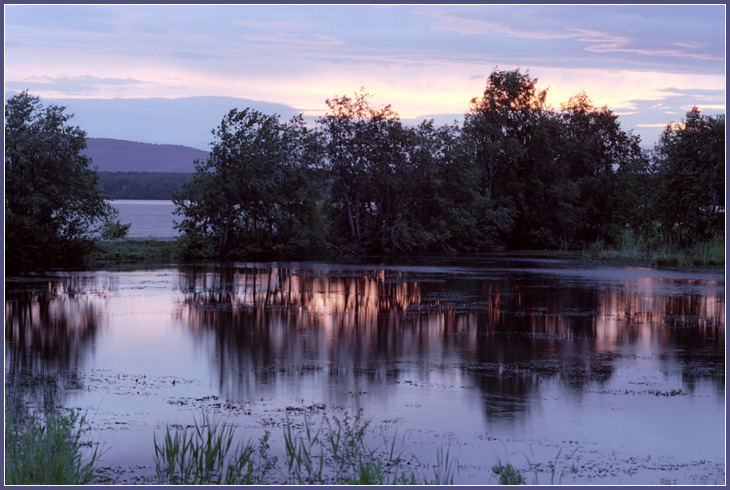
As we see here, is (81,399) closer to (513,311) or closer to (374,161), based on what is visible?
(513,311)

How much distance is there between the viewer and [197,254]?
4953 cm

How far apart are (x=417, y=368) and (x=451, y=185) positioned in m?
43.9

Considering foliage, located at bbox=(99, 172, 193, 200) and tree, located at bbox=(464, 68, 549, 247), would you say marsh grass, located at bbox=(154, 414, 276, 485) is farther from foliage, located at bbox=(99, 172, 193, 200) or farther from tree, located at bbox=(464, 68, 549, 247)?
foliage, located at bbox=(99, 172, 193, 200)

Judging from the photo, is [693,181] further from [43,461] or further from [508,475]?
[43,461]

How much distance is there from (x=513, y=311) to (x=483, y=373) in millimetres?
9854

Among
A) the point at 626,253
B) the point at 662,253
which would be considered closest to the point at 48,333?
the point at 662,253

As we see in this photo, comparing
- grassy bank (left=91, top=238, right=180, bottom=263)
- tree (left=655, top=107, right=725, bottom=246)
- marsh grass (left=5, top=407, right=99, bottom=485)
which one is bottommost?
marsh grass (left=5, top=407, right=99, bottom=485)

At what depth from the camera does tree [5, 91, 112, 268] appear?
1534 inches

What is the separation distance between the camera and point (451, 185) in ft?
196

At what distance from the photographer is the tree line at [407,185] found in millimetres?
40625

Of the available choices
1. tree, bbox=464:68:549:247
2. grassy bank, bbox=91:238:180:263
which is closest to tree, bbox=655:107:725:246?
tree, bbox=464:68:549:247

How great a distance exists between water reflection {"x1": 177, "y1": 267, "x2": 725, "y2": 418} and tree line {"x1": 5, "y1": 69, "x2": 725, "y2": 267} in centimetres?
987

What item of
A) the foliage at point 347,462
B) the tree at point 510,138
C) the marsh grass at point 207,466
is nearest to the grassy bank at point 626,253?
the tree at point 510,138

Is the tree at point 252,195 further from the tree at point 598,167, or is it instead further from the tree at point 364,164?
the tree at point 598,167
